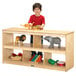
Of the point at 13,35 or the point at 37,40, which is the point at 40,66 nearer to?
the point at 37,40

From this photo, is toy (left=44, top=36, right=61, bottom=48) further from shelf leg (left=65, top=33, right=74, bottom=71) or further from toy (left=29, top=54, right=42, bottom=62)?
toy (left=29, top=54, right=42, bottom=62)

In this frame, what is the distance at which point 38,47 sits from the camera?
282 inches

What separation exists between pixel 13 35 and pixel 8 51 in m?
0.39

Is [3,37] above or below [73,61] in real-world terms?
above

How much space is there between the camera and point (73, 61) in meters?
7.21

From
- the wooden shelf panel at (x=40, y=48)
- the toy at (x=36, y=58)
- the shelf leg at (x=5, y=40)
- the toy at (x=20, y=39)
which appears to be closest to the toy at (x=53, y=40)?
the wooden shelf panel at (x=40, y=48)

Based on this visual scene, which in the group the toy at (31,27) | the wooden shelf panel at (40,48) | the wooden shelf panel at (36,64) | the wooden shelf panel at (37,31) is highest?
the toy at (31,27)

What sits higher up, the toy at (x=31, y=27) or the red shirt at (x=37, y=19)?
the red shirt at (x=37, y=19)

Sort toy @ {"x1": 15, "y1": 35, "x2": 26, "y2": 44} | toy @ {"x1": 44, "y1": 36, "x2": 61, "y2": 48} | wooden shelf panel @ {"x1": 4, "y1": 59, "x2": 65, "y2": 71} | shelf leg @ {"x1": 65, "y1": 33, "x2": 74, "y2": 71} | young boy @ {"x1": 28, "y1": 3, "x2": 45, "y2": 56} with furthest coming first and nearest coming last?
toy @ {"x1": 15, "y1": 35, "x2": 26, "y2": 44}
young boy @ {"x1": 28, "y1": 3, "x2": 45, "y2": 56}
toy @ {"x1": 44, "y1": 36, "x2": 61, "y2": 48}
wooden shelf panel @ {"x1": 4, "y1": 59, "x2": 65, "y2": 71}
shelf leg @ {"x1": 65, "y1": 33, "x2": 74, "y2": 71}

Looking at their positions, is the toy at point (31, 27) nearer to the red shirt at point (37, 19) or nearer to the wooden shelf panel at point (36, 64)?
the red shirt at point (37, 19)

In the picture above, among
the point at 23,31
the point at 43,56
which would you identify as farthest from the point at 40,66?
the point at 23,31

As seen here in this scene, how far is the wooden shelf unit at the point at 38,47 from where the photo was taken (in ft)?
22.4

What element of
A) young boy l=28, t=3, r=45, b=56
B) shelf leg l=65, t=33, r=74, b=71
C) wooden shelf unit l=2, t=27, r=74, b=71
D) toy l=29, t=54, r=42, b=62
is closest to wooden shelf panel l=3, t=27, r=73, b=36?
wooden shelf unit l=2, t=27, r=74, b=71

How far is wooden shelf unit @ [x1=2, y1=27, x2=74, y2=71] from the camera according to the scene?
6.84 metres
